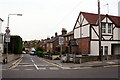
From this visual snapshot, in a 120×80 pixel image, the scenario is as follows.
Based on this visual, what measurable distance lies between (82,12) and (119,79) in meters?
23.0

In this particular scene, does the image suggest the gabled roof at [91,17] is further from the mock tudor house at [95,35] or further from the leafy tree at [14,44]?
the leafy tree at [14,44]

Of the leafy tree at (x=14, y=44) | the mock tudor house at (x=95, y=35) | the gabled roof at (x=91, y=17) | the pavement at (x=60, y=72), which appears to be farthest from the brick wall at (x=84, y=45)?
the leafy tree at (x=14, y=44)

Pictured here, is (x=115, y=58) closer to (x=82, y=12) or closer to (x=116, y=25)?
(x=116, y=25)

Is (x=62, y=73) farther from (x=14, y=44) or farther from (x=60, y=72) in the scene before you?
(x=14, y=44)

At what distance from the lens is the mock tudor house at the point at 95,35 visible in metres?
27.5

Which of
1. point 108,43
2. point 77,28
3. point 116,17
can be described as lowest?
point 108,43

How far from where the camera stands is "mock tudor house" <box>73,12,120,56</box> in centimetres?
2748

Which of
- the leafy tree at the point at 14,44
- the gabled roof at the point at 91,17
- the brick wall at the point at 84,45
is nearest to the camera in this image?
the brick wall at the point at 84,45

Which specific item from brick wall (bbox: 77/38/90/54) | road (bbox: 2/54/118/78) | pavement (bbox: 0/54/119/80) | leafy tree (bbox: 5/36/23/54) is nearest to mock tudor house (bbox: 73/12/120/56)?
brick wall (bbox: 77/38/90/54)

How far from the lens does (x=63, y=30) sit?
4959 cm

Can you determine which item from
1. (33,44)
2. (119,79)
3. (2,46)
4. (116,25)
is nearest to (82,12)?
(116,25)

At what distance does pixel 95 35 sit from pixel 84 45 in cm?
308

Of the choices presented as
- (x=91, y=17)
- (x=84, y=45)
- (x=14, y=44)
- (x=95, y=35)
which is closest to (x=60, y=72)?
(x=95, y=35)

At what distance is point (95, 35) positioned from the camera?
90.5ft
